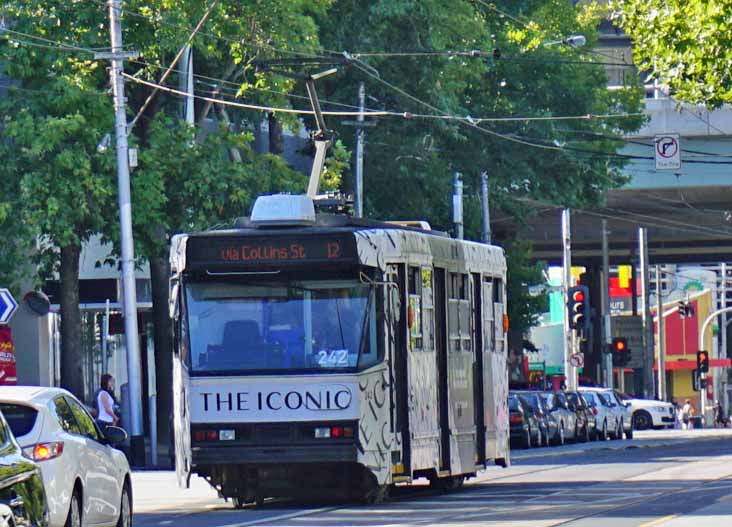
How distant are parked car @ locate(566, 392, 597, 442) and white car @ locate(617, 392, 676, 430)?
1745 cm

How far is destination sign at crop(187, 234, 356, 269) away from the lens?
2162 cm

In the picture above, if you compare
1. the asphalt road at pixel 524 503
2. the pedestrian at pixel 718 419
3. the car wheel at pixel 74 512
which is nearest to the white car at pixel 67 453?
the car wheel at pixel 74 512

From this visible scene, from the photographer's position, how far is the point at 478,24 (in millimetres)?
46719

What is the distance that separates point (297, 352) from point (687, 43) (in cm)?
613

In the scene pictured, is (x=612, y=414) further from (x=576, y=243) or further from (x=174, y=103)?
(x=576, y=243)

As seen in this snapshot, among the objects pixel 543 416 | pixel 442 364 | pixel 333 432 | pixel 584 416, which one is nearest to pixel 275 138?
pixel 543 416

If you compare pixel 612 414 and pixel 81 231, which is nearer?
pixel 81 231

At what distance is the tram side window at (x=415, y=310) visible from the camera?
22438mm

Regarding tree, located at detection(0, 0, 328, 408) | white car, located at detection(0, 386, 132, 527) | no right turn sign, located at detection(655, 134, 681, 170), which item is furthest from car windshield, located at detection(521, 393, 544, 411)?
white car, located at detection(0, 386, 132, 527)

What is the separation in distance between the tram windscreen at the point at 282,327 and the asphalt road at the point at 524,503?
65.9 inches

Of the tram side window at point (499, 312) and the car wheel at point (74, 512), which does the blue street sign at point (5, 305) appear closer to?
the tram side window at point (499, 312)

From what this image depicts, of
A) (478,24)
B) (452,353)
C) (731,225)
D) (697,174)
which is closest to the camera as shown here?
(452,353)

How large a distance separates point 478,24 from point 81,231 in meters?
13.5

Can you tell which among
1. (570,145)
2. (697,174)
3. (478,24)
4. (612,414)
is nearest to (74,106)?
(478,24)
